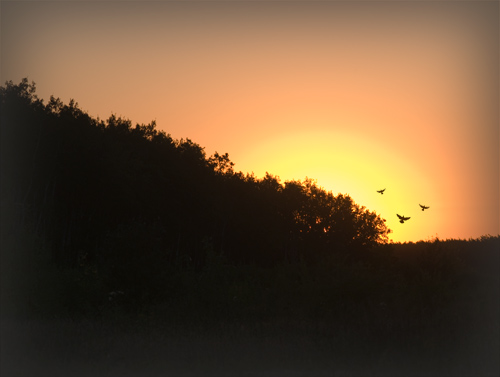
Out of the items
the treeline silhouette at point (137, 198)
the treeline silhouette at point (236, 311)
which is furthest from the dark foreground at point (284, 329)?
the treeline silhouette at point (137, 198)

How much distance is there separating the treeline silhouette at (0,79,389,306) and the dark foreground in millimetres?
3164

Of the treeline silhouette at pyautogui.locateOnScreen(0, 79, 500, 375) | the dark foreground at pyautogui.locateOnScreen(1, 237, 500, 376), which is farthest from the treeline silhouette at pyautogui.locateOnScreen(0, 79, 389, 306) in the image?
the dark foreground at pyautogui.locateOnScreen(1, 237, 500, 376)

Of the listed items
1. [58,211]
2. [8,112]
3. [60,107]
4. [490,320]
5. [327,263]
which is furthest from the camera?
[60,107]

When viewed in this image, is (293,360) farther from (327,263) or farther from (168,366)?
(327,263)

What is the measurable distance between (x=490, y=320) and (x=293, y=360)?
6632mm

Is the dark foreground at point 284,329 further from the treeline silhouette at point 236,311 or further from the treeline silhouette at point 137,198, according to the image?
the treeline silhouette at point 137,198

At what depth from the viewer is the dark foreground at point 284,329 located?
12891mm

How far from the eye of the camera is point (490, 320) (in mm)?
16891

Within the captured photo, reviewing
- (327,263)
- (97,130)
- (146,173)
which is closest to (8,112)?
(97,130)

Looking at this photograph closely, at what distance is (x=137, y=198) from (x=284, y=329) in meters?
42.5

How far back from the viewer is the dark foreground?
1289 centimetres

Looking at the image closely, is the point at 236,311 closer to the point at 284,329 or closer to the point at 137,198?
the point at 284,329

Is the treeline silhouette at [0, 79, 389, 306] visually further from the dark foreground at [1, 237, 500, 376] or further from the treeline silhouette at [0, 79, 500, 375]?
the dark foreground at [1, 237, 500, 376]

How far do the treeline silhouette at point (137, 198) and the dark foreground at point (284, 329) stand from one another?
10.4 ft
